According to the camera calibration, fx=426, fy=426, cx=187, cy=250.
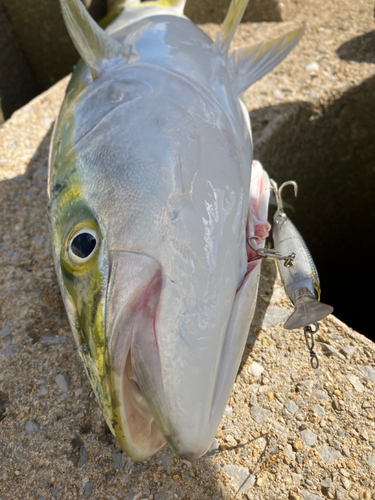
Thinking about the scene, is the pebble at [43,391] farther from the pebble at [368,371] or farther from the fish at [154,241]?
the pebble at [368,371]

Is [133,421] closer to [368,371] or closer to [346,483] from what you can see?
[346,483]

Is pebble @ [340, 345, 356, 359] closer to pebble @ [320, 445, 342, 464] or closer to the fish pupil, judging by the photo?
pebble @ [320, 445, 342, 464]

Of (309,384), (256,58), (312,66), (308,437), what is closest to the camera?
(308,437)

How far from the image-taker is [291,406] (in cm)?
127

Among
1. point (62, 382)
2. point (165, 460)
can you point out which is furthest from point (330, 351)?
point (62, 382)

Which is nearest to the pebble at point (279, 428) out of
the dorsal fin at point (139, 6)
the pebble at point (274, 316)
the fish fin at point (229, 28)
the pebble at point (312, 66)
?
the pebble at point (274, 316)

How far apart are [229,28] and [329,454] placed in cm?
149

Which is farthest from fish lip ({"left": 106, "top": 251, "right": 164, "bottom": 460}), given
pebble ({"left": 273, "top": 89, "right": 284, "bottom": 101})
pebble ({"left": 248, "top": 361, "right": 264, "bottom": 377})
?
pebble ({"left": 273, "top": 89, "right": 284, "bottom": 101})

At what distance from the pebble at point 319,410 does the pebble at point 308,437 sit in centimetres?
6

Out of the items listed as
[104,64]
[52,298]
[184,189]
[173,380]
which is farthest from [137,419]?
[104,64]

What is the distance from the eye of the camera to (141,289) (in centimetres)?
87

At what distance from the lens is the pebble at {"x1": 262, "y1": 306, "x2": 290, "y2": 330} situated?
147 centimetres

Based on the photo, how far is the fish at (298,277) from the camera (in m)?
0.99

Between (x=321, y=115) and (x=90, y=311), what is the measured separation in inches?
76.4
